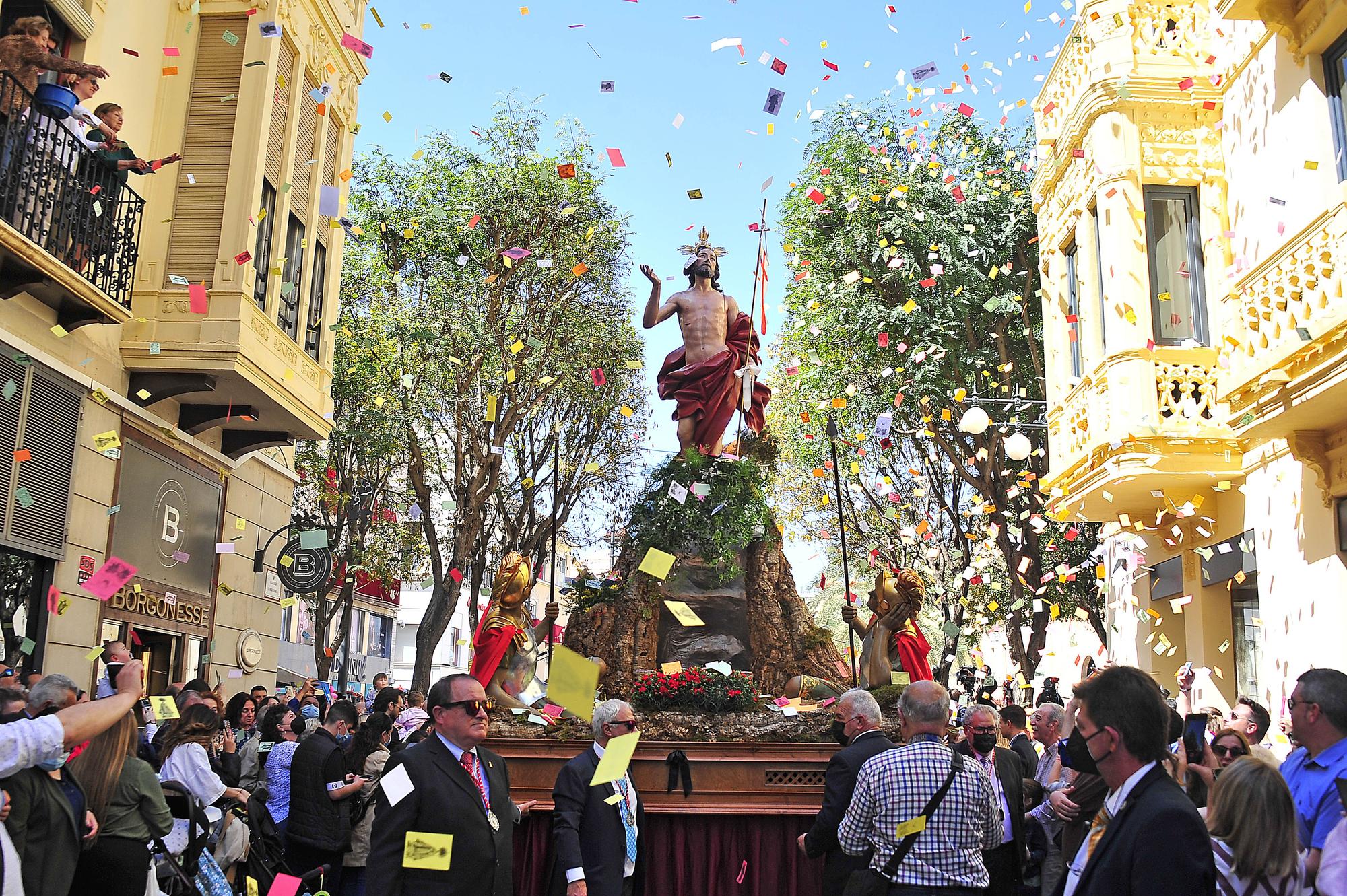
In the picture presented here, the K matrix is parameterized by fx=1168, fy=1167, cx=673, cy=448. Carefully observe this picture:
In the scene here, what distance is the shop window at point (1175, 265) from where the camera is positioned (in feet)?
46.0

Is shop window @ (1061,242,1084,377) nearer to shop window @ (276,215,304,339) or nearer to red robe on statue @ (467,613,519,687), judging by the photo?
red robe on statue @ (467,613,519,687)

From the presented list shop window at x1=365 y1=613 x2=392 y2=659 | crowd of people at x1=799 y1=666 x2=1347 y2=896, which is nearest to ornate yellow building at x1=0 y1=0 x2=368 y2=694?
crowd of people at x1=799 y1=666 x2=1347 y2=896

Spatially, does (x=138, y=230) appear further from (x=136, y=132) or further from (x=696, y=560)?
(x=696, y=560)

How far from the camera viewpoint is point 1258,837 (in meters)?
3.71

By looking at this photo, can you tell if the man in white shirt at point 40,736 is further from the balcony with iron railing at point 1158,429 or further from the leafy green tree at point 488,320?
the leafy green tree at point 488,320

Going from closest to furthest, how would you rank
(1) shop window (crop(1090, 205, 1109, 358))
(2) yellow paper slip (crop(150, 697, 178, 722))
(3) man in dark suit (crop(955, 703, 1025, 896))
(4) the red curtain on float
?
(3) man in dark suit (crop(955, 703, 1025, 896)), (2) yellow paper slip (crop(150, 697, 178, 722)), (4) the red curtain on float, (1) shop window (crop(1090, 205, 1109, 358))

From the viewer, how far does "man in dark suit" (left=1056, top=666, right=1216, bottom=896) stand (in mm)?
3266

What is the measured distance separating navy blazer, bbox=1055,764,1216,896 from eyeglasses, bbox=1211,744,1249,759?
9.16 ft

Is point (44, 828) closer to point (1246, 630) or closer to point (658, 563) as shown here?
point (658, 563)

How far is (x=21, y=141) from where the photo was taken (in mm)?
10289

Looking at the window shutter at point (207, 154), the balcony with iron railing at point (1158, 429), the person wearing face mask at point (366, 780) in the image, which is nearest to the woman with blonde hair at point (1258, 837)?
the person wearing face mask at point (366, 780)

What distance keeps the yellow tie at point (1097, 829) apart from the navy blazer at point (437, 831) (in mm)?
2634

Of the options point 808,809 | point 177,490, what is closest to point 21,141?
point 177,490

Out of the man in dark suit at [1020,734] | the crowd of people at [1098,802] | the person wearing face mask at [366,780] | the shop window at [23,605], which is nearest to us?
the crowd of people at [1098,802]
